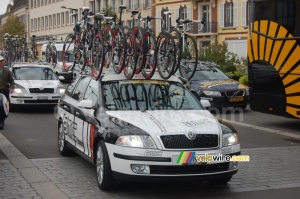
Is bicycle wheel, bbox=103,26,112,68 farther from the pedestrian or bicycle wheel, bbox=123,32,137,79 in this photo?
the pedestrian

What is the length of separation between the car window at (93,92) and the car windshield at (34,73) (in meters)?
10.2

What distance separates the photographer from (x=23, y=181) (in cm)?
819

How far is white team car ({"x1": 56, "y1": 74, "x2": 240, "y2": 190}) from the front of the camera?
23.2 ft

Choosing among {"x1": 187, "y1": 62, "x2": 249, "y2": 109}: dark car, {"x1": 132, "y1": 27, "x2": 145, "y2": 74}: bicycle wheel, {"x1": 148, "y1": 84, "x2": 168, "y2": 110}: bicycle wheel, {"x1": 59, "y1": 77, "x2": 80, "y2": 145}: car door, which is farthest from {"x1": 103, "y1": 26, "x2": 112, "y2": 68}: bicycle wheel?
{"x1": 187, "y1": 62, "x2": 249, "y2": 109}: dark car

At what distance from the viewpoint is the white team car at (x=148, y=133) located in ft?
23.2

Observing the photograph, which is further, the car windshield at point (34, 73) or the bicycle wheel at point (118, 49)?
the car windshield at point (34, 73)

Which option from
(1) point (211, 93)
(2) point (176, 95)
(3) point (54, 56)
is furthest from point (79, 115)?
(3) point (54, 56)

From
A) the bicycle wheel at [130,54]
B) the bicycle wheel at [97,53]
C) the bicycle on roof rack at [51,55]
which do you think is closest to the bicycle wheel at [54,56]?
the bicycle on roof rack at [51,55]

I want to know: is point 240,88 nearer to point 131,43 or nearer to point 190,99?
point 131,43

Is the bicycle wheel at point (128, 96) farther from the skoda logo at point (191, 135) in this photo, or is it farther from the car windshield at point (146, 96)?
the skoda logo at point (191, 135)

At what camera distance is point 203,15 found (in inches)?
2108

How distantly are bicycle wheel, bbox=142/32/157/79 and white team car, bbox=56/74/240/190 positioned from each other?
755 millimetres

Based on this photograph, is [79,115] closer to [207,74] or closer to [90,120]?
[90,120]

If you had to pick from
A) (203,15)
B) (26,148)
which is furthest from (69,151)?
(203,15)
